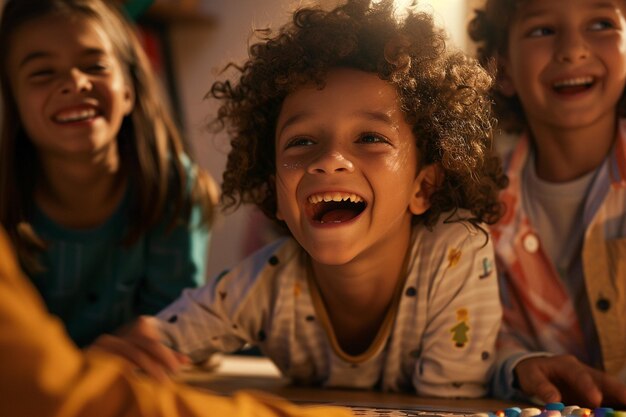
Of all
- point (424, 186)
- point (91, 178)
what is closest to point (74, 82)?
point (91, 178)

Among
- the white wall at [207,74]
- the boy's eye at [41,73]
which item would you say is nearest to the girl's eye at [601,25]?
the boy's eye at [41,73]

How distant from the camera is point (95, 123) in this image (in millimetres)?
1245

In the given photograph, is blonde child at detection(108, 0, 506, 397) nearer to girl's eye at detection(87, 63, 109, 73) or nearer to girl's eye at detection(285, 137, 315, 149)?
girl's eye at detection(285, 137, 315, 149)

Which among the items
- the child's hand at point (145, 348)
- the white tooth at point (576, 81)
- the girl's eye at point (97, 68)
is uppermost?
the girl's eye at point (97, 68)

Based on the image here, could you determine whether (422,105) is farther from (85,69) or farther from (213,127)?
(85,69)

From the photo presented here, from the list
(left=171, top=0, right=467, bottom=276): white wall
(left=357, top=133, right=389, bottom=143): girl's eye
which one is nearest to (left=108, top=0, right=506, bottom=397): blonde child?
(left=357, top=133, right=389, bottom=143): girl's eye

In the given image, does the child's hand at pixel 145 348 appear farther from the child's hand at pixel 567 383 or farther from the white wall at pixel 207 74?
Result: the white wall at pixel 207 74

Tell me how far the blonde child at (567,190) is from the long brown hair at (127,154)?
52 cm

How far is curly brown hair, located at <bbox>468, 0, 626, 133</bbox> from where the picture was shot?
1182 mm

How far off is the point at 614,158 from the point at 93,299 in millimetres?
800

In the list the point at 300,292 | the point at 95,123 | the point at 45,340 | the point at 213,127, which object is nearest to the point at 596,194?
the point at 300,292

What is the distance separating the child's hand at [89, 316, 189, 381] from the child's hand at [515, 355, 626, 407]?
15.6 inches

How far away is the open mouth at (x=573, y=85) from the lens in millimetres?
1085

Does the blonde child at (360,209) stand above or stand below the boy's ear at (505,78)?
below
